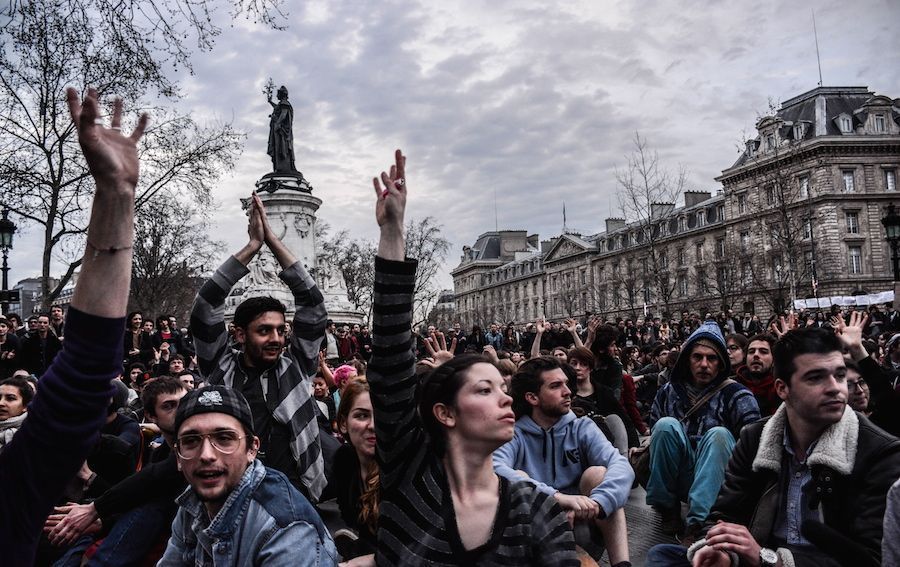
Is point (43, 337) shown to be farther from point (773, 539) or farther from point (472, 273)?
point (472, 273)

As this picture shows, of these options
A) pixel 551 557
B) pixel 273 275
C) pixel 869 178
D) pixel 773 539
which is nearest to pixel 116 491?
pixel 551 557

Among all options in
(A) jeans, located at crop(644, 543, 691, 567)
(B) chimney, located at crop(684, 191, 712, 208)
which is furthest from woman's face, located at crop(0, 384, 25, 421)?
(B) chimney, located at crop(684, 191, 712, 208)

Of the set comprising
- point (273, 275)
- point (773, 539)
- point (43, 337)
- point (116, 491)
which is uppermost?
point (273, 275)

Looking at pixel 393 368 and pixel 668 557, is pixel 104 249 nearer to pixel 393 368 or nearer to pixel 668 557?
pixel 393 368

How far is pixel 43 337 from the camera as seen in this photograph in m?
11.8

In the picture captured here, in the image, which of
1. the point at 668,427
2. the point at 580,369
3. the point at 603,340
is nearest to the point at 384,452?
the point at 668,427

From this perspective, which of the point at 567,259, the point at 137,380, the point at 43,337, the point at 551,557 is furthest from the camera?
the point at 567,259

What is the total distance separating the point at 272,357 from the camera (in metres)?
4.31

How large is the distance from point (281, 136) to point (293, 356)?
78.1ft

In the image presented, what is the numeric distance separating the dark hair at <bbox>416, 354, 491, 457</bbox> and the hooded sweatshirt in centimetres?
323

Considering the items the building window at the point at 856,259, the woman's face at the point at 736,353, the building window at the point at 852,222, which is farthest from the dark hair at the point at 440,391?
the building window at the point at 852,222

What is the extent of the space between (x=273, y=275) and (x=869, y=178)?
4819cm

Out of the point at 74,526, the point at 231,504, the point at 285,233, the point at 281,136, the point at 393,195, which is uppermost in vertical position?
the point at 281,136

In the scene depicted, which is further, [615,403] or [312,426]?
[615,403]
